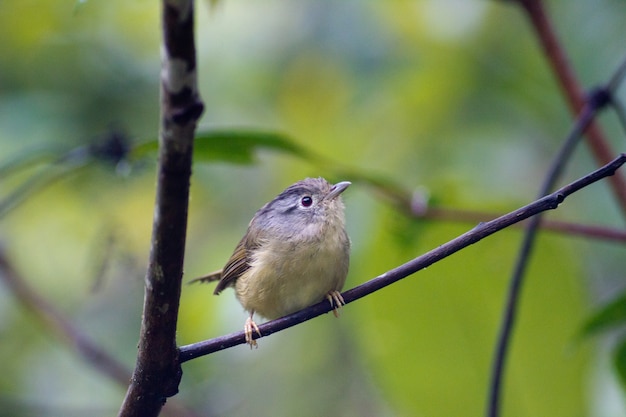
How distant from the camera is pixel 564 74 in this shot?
3039 mm

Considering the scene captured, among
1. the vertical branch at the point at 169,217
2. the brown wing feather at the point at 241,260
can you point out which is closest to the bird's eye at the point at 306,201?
the brown wing feather at the point at 241,260

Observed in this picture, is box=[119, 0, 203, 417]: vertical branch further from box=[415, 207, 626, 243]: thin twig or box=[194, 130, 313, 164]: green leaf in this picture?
box=[415, 207, 626, 243]: thin twig

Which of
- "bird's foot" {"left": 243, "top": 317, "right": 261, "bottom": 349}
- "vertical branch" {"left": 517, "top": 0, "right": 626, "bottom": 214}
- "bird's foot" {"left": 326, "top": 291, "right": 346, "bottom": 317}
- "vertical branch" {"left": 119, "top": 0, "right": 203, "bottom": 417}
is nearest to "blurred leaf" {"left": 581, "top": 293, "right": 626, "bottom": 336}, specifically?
"vertical branch" {"left": 517, "top": 0, "right": 626, "bottom": 214}

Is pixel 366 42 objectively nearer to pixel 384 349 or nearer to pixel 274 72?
pixel 274 72

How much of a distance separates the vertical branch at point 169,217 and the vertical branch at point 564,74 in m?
1.99

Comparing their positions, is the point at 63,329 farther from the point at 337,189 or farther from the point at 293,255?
the point at 337,189

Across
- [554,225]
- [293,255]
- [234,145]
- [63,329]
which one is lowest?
[63,329]

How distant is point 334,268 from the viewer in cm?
298

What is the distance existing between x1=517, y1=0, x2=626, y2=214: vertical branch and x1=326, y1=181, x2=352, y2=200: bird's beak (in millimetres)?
964

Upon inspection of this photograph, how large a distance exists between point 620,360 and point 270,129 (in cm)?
244

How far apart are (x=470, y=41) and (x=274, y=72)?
1.21 meters

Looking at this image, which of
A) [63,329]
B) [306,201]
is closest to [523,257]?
[306,201]

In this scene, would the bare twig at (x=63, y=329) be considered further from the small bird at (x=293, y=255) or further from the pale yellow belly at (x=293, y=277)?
the pale yellow belly at (x=293, y=277)

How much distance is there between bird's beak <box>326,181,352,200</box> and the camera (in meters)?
3.33
